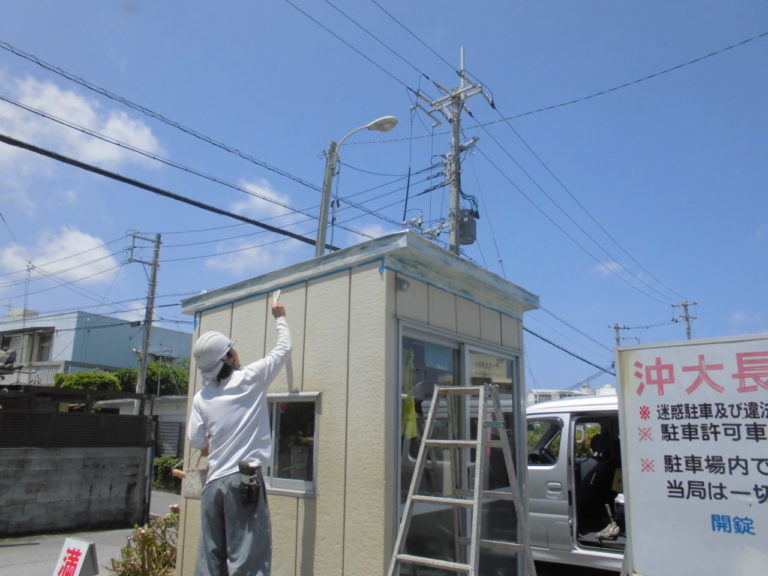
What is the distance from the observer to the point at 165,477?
61.8ft

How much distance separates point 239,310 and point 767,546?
4096mm

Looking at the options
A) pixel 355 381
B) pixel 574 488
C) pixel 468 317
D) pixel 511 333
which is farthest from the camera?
pixel 574 488

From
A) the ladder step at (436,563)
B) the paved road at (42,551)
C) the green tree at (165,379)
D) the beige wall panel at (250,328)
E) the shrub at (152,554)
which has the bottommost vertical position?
the paved road at (42,551)

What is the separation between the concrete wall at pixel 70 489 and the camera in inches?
384

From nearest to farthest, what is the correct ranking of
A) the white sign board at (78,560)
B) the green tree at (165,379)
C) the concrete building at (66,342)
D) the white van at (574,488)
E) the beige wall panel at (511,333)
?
the white sign board at (78,560) → the beige wall panel at (511,333) → the white van at (574,488) → the green tree at (165,379) → the concrete building at (66,342)

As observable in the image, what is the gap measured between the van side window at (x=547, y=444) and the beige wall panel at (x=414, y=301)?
3447mm

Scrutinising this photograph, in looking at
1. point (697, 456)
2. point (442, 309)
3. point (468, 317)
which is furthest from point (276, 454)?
point (697, 456)

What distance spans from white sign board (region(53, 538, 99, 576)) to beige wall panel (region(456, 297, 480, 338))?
134 inches

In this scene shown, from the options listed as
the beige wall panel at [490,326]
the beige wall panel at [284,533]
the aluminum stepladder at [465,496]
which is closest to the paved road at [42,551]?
the beige wall panel at [284,533]

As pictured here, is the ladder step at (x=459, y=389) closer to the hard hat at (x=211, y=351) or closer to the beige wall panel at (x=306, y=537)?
the beige wall panel at (x=306, y=537)

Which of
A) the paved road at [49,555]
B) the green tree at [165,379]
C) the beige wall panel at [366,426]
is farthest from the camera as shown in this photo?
the green tree at [165,379]

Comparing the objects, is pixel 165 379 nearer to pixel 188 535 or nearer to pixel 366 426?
pixel 188 535

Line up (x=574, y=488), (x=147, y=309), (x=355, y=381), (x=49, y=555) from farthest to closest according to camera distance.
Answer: (x=147, y=309)
(x=49, y=555)
(x=574, y=488)
(x=355, y=381)

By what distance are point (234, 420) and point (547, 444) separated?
14.9ft
